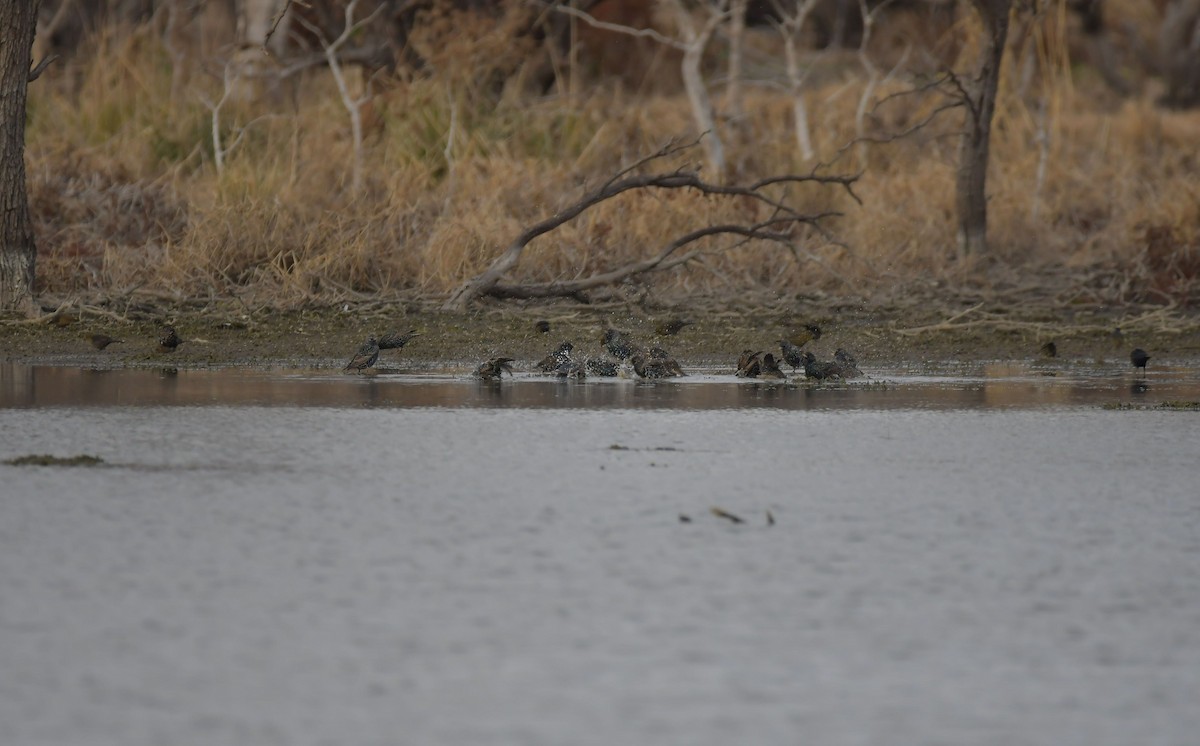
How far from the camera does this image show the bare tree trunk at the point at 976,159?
518 inches

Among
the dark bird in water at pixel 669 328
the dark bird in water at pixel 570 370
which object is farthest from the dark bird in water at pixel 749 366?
the dark bird in water at pixel 669 328

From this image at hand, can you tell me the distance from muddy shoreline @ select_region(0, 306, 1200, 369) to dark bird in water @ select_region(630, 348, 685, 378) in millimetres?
932

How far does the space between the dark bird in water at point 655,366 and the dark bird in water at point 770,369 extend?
41cm

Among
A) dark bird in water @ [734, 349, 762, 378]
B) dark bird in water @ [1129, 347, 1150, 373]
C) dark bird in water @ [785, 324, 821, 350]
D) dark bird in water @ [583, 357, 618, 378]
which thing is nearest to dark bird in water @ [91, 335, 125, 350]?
dark bird in water @ [583, 357, 618, 378]

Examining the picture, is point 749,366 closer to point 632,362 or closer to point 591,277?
point 632,362

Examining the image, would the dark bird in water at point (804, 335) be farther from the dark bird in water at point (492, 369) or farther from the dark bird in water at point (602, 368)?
the dark bird in water at point (492, 369)

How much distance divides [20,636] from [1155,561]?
2.65 meters

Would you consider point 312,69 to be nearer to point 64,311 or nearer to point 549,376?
point 64,311

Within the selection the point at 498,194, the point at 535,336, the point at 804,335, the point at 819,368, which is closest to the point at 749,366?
the point at 819,368

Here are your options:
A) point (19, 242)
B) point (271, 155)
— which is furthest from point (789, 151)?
point (19, 242)

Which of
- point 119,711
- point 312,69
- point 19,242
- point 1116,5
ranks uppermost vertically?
point 1116,5

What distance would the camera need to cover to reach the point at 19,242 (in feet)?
36.8

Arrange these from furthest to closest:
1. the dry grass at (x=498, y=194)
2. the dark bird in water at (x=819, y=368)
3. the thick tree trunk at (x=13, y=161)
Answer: the dry grass at (x=498, y=194), the thick tree trunk at (x=13, y=161), the dark bird in water at (x=819, y=368)

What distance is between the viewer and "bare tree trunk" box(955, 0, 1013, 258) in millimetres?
13156
